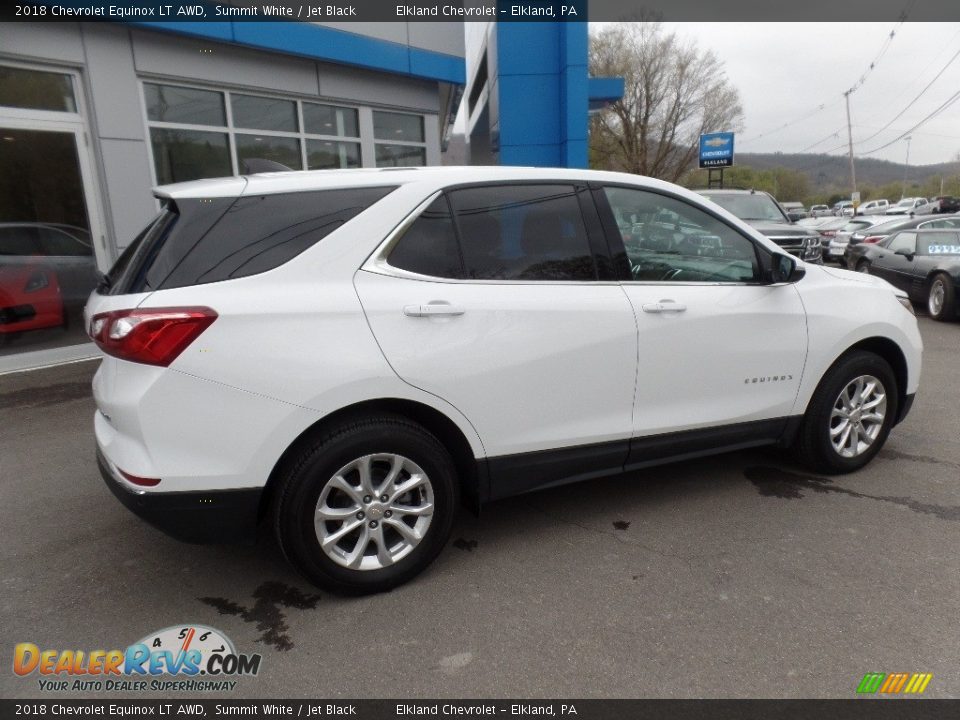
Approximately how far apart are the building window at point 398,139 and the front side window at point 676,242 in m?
8.77

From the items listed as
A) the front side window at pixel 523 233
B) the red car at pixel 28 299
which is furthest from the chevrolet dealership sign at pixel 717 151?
the front side window at pixel 523 233

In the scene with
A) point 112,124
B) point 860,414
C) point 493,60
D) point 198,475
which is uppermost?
point 493,60

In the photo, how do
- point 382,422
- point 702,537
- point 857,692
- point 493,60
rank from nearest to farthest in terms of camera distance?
1. point 857,692
2. point 382,422
3. point 702,537
4. point 493,60

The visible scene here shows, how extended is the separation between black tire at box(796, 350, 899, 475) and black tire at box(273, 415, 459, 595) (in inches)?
87.7

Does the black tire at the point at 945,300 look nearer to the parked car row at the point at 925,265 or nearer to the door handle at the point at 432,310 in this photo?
the parked car row at the point at 925,265

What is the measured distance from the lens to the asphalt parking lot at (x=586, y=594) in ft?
7.73

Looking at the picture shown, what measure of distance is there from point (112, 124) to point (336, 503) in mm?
7302

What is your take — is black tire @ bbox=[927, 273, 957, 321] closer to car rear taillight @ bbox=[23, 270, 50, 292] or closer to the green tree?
car rear taillight @ bbox=[23, 270, 50, 292]

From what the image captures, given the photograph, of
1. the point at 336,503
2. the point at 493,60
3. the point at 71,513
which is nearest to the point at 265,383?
the point at 336,503

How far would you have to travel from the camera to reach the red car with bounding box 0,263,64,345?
24.2 ft

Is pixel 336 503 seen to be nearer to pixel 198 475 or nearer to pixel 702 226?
pixel 198 475

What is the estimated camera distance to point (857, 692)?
7.36 ft
